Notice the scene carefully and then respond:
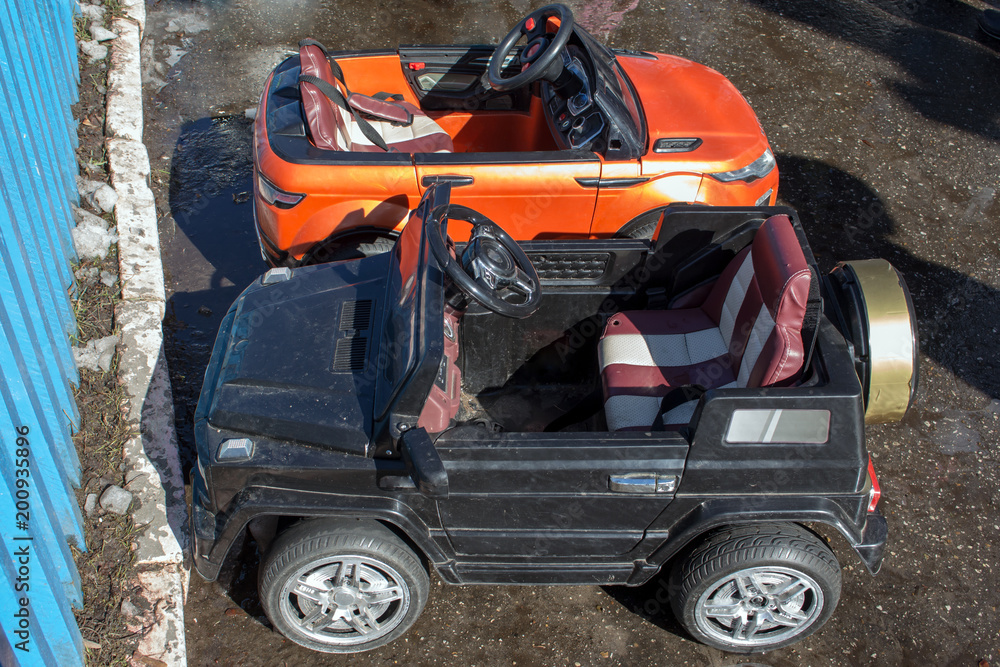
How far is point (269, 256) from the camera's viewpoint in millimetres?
4605

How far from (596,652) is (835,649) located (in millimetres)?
1156

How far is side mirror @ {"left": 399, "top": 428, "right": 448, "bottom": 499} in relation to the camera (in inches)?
101

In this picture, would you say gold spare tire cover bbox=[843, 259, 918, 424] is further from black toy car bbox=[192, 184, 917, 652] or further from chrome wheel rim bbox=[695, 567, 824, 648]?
chrome wheel rim bbox=[695, 567, 824, 648]

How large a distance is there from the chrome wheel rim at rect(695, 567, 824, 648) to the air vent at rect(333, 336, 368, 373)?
5.91 ft

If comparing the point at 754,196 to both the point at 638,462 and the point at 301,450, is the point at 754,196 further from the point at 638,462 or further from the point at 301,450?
the point at 301,450

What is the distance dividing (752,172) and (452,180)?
1.83 meters

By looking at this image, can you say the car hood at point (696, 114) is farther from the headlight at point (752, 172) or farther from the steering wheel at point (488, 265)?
the steering wheel at point (488, 265)

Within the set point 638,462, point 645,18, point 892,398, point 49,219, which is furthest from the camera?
point 645,18

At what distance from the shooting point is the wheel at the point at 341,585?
298 centimetres

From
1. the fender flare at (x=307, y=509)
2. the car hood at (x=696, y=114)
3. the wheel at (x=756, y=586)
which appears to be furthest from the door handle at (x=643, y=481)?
the car hood at (x=696, y=114)

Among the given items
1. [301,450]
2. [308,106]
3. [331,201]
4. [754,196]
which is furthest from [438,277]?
[754,196]

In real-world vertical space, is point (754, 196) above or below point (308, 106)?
below

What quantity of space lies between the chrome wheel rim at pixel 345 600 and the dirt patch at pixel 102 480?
0.90 m

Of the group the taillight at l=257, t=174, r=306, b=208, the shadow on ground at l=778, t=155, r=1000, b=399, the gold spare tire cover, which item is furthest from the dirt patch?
the shadow on ground at l=778, t=155, r=1000, b=399
